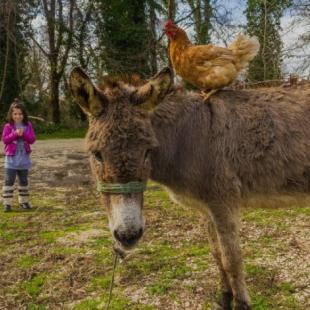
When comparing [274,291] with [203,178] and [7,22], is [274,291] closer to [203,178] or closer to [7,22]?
[203,178]

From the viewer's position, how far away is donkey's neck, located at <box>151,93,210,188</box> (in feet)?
10.3

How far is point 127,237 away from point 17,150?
17.7 feet

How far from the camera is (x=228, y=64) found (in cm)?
351

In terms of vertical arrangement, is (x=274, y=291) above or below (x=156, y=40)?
below

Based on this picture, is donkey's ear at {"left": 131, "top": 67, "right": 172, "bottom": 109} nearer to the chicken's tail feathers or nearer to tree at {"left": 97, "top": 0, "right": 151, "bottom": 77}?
the chicken's tail feathers

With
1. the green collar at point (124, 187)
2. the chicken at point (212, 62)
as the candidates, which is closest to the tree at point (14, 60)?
the chicken at point (212, 62)

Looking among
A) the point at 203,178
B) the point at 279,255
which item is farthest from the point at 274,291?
the point at 203,178

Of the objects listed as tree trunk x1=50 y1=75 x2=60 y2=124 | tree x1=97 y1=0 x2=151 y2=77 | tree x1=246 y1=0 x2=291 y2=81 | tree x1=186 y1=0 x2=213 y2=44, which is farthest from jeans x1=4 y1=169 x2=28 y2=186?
tree trunk x1=50 y1=75 x2=60 y2=124

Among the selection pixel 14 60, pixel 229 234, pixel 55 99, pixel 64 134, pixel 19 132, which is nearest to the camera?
pixel 229 234

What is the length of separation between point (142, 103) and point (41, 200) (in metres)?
5.57

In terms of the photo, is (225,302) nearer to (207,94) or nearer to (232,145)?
(232,145)

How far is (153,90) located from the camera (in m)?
2.69

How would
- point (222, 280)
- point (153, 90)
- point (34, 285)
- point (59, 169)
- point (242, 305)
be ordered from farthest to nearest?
1. point (59, 169)
2. point (34, 285)
3. point (222, 280)
4. point (242, 305)
5. point (153, 90)

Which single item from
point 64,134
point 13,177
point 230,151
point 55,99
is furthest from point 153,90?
point 55,99
